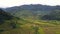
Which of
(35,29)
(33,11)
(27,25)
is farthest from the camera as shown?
(33,11)

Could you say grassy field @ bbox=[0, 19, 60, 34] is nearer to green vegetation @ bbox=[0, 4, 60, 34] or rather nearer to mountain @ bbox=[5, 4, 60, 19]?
green vegetation @ bbox=[0, 4, 60, 34]

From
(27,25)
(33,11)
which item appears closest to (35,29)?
(27,25)

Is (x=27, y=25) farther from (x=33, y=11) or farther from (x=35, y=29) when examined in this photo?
(x=33, y=11)

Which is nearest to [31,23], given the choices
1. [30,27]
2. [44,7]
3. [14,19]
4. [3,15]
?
[30,27]

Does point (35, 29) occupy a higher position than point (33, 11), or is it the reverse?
point (33, 11)

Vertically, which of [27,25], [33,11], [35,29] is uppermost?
[33,11]

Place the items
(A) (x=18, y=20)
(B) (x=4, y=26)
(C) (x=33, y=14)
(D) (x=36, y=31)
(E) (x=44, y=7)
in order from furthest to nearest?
(E) (x=44, y=7)
(C) (x=33, y=14)
(A) (x=18, y=20)
(B) (x=4, y=26)
(D) (x=36, y=31)

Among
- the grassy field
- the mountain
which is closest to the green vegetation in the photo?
the grassy field

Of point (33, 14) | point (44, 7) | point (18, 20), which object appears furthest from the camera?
point (44, 7)

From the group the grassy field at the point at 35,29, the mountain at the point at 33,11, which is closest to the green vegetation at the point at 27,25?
the grassy field at the point at 35,29

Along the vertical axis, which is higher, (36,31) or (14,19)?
(14,19)

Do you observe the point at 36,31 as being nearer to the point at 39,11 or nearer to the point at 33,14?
the point at 33,14
